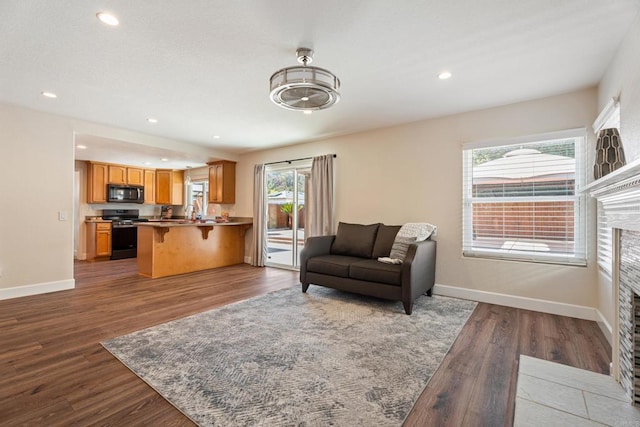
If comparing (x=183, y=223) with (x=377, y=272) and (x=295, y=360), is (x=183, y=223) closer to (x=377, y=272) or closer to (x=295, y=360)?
(x=377, y=272)

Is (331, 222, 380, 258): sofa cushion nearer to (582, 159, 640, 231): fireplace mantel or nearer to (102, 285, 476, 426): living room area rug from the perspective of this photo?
(102, 285, 476, 426): living room area rug

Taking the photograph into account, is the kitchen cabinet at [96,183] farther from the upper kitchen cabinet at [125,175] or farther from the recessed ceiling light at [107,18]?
the recessed ceiling light at [107,18]

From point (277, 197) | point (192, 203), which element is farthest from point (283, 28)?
point (192, 203)

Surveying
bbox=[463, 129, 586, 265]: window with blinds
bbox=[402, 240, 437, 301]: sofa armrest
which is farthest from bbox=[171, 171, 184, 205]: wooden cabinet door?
bbox=[463, 129, 586, 265]: window with blinds

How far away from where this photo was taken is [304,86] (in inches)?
91.4

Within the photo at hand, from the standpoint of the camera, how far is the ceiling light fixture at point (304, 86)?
2277 millimetres

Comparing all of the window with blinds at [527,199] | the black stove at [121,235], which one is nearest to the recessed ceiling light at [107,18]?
the window with blinds at [527,199]

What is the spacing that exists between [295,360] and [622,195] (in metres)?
2.39

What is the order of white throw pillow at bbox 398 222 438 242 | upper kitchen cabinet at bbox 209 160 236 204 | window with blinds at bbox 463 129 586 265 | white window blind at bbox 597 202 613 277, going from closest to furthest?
white window blind at bbox 597 202 613 277 → window with blinds at bbox 463 129 586 265 → white throw pillow at bbox 398 222 438 242 → upper kitchen cabinet at bbox 209 160 236 204

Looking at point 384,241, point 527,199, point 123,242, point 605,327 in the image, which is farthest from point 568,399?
point 123,242

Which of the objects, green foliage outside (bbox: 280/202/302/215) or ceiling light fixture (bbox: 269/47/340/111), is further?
green foliage outside (bbox: 280/202/302/215)

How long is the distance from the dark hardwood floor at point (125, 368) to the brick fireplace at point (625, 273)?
1.16ft

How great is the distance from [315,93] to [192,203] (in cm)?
694

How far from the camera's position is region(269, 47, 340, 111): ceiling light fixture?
228cm
